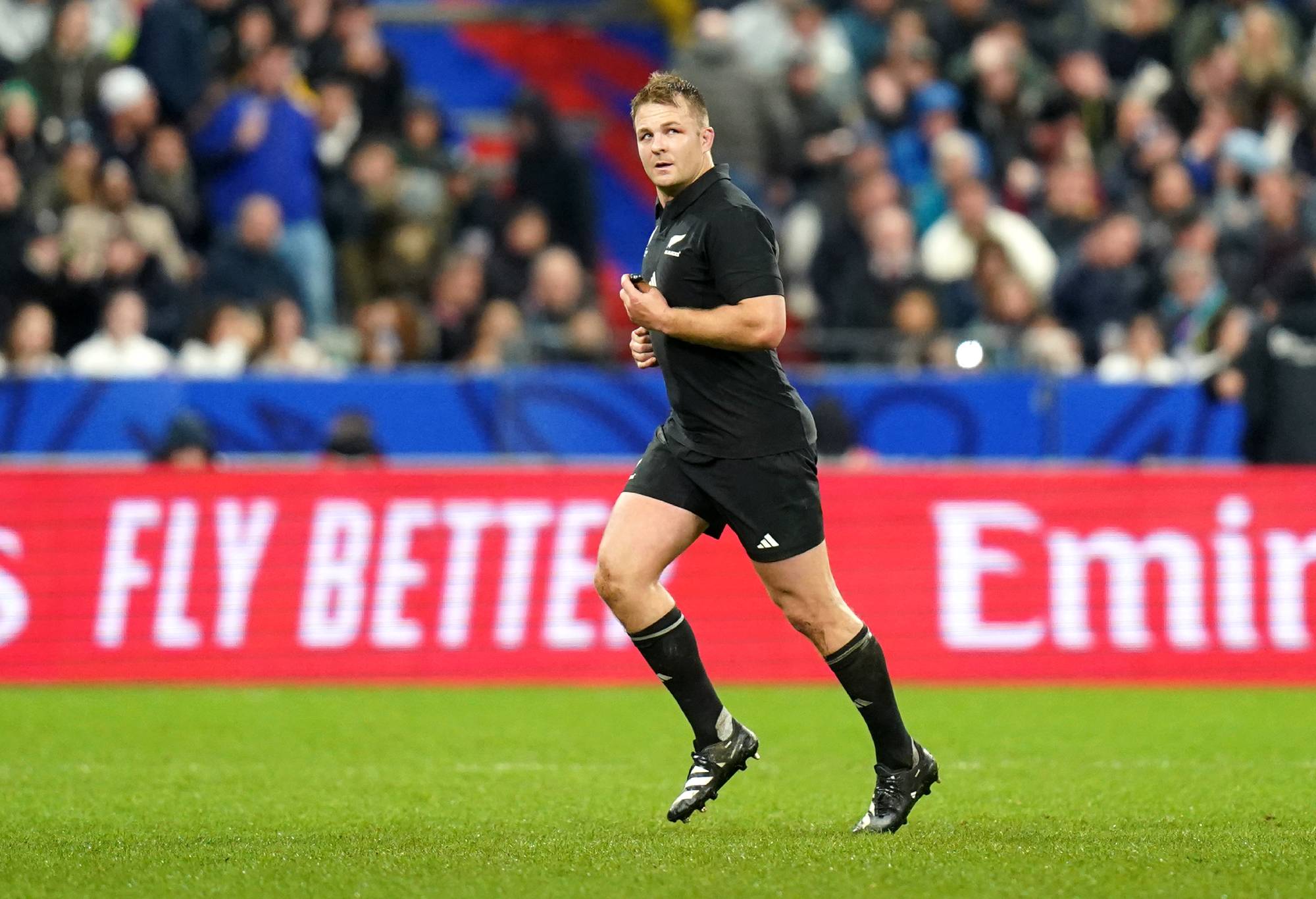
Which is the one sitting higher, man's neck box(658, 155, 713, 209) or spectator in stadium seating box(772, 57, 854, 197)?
man's neck box(658, 155, 713, 209)

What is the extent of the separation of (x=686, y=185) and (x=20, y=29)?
37.3 feet

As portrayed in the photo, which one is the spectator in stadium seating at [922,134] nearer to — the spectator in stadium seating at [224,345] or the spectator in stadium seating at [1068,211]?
the spectator in stadium seating at [1068,211]

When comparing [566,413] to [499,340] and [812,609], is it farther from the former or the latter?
[812,609]

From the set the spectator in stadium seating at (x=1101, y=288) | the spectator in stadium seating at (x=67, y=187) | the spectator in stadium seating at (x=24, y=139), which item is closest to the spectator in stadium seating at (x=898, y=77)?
the spectator in stadium seating at (x=1101, y=288)

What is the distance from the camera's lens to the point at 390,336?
49.1ft

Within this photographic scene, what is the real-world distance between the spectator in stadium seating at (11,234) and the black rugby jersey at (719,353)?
9.23m

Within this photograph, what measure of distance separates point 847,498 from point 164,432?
4715 mm

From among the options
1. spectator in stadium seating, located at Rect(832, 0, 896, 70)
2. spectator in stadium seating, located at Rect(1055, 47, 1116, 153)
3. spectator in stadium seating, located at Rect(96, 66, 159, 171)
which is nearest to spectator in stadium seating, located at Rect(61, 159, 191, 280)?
spectator in stadium seating, located at Rect(96, 66, 159, 171)

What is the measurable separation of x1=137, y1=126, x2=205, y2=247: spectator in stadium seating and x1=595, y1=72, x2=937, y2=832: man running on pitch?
962cm

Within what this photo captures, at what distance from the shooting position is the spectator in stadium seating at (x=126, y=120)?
15875mm

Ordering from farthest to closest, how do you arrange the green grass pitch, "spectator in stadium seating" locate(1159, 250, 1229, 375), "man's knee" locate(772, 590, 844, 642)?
1. "spectator in stadium seating" locate(1159, 250, 1229, 375)
2. "man's knee" locate(772, 590, 844, 642)
3. the green grass pitch

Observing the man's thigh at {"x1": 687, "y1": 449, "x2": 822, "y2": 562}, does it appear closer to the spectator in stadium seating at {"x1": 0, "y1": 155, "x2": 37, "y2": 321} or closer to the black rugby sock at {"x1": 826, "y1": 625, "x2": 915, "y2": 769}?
the black rugby sock at {"x1": 826, "y1": 625, "x2": 915, "y2": 769}

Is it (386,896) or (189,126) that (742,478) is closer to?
(386,896)

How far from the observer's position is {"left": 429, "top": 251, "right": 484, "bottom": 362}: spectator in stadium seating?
1523cm
